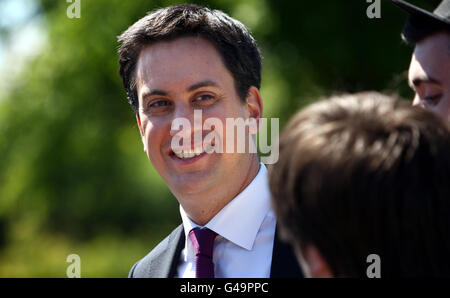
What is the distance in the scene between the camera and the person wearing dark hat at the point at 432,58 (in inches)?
106

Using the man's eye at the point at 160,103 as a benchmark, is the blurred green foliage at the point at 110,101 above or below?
above

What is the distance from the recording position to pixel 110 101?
9.12m

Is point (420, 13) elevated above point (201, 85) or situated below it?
above

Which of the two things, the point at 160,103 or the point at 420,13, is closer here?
the point at 160,103

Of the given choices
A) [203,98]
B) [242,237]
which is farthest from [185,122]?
[242,237]

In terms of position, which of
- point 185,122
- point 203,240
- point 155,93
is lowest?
point 203,240

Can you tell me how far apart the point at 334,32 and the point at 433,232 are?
540 centimetres

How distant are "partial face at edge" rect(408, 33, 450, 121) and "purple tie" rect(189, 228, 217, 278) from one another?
1.00 meters

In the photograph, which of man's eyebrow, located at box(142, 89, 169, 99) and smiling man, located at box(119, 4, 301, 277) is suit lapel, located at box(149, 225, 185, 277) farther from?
man's eyebrow, located at box(142, 89, 169, 99)

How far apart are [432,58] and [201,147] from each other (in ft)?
3.51

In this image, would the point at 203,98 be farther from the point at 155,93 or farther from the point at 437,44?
the point at 437,44

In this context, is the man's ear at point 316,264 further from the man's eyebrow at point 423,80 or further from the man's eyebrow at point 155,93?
the man's eyebrow at point 423,80

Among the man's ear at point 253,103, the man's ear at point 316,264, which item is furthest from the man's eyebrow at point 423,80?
the man's ear at point 316,264

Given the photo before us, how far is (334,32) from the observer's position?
6602 millimetres
